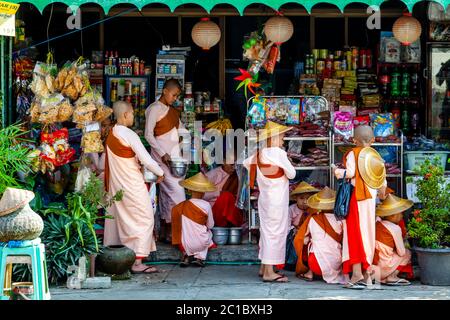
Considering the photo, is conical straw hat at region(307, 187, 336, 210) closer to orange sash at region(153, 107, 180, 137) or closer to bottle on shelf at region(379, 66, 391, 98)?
orange sash at region(153, 107, 180, 137)

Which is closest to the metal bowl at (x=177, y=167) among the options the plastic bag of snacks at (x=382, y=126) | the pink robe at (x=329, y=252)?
the pink robe at (x=329, y=252)

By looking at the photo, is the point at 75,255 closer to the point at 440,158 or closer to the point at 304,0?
the point at 304,0

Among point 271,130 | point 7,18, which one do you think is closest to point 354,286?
point 271,130

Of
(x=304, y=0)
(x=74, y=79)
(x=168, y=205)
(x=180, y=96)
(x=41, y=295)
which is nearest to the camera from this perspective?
(x=41, y=295)

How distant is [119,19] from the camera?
43.7 feet

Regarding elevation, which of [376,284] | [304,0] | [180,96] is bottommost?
[376,284]

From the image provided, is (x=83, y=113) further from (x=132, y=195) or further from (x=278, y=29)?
(x=278, y=29)

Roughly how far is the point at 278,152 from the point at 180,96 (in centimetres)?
282

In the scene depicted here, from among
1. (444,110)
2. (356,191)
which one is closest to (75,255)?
(356,191)

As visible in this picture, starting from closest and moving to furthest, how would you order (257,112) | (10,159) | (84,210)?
(10,159) → (84,210) → (257,112)

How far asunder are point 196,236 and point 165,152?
1.20 metres

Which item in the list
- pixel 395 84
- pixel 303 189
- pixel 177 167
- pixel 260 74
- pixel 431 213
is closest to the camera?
pixel 431 213

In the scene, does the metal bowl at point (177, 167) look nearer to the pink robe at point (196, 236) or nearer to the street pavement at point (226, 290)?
the pink robe at point (196, 236)

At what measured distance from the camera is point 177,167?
11.6 m
